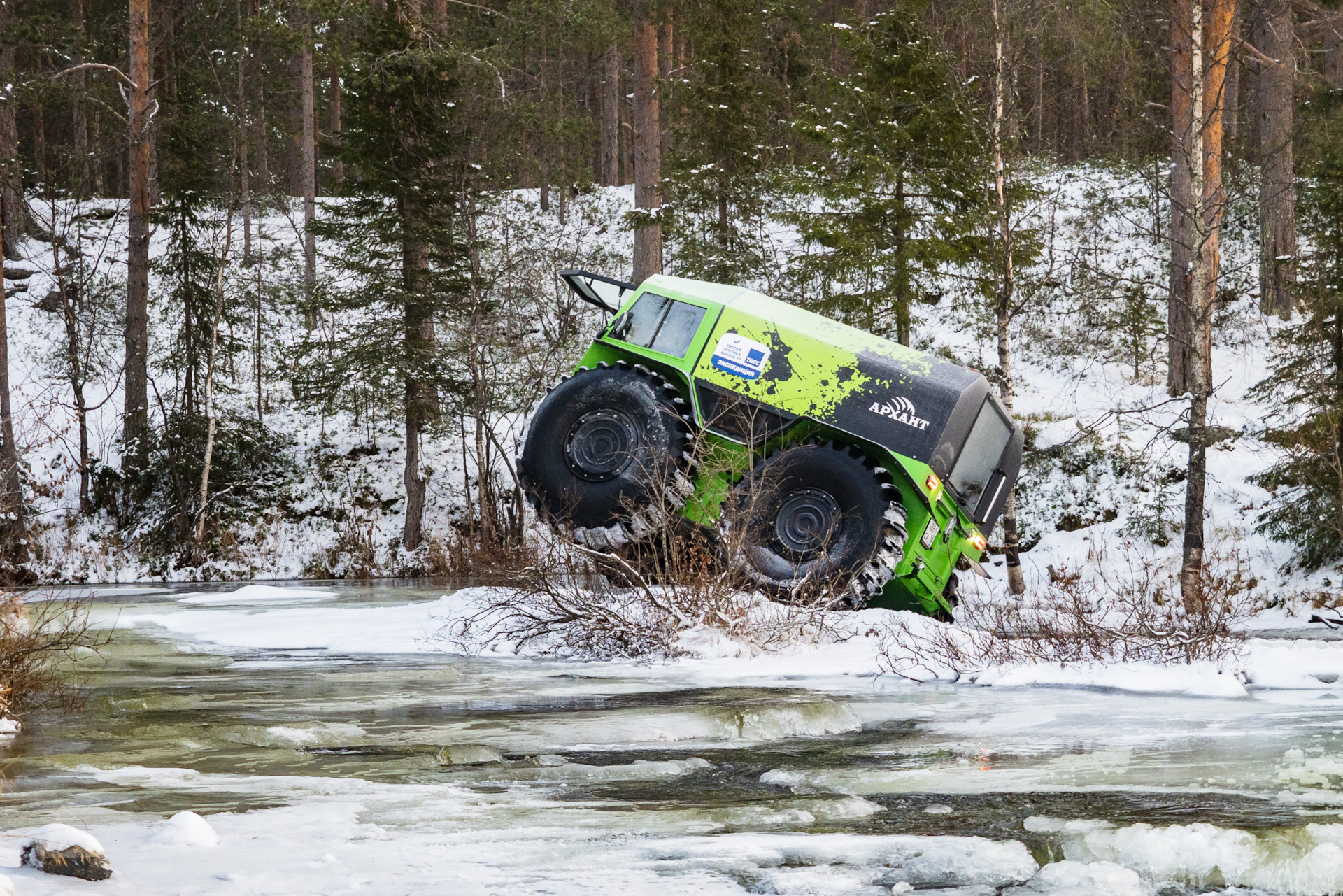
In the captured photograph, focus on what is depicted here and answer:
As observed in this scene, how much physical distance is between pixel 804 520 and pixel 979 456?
1.86 meters

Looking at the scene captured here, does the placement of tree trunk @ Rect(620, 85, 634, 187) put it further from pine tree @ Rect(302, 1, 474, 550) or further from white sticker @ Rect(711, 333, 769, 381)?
white sticker @ Rect(711, 333, 769, 381)

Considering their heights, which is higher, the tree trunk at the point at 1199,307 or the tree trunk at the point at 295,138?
the tree trunk at the point at 295,138

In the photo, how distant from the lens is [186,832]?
522cm

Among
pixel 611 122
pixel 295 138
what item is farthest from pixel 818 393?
pixel 295 138

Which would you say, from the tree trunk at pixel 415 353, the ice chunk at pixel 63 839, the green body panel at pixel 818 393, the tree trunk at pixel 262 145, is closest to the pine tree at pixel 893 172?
the tree trunk at pixel 415 353

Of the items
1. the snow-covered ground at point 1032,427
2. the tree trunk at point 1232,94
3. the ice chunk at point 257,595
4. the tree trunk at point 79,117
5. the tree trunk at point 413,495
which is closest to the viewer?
the ice chunk at point 257,595

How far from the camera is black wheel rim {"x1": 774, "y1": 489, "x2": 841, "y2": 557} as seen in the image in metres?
12.7

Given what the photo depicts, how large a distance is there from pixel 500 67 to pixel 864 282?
24.6 ft

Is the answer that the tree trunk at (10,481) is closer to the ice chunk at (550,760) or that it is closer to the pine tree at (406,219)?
the pine tree at (406,219)

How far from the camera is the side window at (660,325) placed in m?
13.0

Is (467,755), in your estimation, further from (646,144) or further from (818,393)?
(646,144)

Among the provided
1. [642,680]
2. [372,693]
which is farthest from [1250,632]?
[372,693]

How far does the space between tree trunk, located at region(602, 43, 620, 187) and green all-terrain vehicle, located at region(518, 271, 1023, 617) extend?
2525 cm

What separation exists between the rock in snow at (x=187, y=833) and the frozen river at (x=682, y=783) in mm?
134
